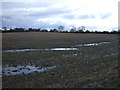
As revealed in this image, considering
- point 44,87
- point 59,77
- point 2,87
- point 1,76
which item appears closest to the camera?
point 44,87

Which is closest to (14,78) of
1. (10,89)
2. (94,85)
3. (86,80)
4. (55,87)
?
(10,89)

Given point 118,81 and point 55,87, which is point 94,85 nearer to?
point 118,81

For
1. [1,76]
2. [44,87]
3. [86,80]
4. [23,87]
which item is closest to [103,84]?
[86,80]

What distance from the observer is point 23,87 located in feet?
34.7

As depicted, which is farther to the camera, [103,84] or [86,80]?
[86,80]

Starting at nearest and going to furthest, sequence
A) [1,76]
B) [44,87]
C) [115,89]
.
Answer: [115,89] < [44,87] < [1,76]

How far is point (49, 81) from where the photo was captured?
1151 cm

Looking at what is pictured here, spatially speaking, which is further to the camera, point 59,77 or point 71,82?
point 59,77

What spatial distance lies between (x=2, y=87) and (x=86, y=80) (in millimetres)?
6145

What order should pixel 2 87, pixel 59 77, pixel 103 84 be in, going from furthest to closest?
pixel 59 77
pixel 2 87
pixel 103 84

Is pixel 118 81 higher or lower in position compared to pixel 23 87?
higher

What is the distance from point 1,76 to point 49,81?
16.6ft

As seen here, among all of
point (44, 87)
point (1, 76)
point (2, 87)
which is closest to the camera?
point (44, 87)

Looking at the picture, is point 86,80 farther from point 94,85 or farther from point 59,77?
point 59,77
